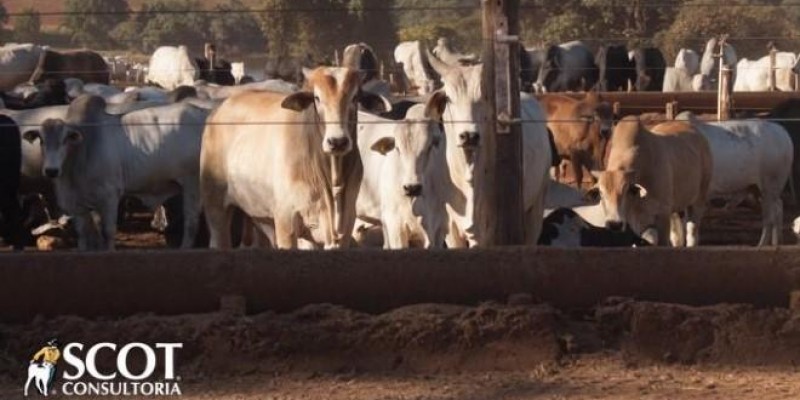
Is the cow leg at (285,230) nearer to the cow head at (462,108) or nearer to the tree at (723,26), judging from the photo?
the cow head at (462,108)

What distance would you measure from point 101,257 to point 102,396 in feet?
3.60

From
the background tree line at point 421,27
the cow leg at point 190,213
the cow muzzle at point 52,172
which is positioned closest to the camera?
the cow muzzle at point 52,172

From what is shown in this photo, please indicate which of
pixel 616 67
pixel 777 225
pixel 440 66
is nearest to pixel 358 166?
pixel 440 66

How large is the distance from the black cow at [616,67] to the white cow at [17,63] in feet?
38.0

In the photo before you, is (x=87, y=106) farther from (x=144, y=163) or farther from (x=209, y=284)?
(x=209, y=284)

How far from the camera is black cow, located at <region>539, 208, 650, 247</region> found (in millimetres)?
13719

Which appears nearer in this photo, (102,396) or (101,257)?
(102,396)

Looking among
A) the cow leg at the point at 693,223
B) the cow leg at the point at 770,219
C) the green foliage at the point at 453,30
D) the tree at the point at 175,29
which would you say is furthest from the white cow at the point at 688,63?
the cow leg at the point at 693,223

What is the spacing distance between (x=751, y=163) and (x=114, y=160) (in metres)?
6.48

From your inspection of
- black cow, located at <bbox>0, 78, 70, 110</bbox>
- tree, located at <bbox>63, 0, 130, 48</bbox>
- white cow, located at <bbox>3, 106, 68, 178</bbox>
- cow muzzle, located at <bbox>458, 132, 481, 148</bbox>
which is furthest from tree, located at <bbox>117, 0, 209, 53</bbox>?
cow muzzle, located at <bbox>458, 132, 481, 148</bbox>

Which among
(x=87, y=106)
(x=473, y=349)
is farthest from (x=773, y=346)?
(x=87, y=106)

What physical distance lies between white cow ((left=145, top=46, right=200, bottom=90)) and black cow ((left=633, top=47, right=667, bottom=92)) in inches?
358

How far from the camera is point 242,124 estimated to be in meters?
11.7

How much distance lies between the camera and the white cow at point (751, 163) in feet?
56.0
